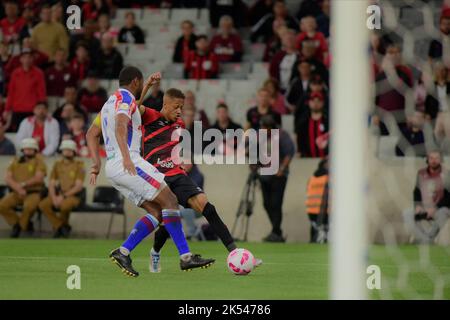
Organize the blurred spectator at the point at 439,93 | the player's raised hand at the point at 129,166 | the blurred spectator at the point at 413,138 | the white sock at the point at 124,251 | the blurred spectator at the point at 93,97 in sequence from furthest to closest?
the blurred spectator at the point at 93,97 → the blurred spectator at the point at 413,138 → the blurred spectator at the point at 439,93 → the white sock at the point at 124,251 → the player's raised hand at the point at 129,166

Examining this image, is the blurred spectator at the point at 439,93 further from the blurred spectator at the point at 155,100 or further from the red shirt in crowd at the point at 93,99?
the red shirt in crowd at the point at 93,99

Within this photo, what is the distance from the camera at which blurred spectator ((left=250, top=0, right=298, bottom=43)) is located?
1978 cm

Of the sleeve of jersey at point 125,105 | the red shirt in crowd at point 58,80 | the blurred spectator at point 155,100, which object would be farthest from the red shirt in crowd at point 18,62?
the sleeve of jersey at point 125,105

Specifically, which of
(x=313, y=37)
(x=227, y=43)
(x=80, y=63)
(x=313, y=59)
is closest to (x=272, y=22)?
(x=227, y=43)

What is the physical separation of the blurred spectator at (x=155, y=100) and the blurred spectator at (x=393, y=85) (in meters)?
3.96

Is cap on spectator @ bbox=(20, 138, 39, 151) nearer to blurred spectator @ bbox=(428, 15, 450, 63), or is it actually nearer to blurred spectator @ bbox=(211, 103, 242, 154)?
blurred spectator @ bbox=(211, 103, 242, 154)

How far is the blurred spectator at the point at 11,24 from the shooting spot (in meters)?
21.2

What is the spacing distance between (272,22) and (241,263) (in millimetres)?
10594

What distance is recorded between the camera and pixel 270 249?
592 inches

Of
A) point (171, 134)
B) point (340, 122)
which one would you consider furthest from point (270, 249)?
point (340, 122)

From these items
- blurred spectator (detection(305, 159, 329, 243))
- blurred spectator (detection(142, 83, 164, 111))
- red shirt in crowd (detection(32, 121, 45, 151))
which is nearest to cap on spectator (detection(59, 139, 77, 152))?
red shirt in crowd (detection(32, 121, 45, 151))

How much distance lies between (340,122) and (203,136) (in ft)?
39.4

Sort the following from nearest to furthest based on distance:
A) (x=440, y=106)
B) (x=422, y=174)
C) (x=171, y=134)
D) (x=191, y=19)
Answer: (x=171, y=134) → (x=440, y=106) → (x=422, y=174) → (x=191, y=19)

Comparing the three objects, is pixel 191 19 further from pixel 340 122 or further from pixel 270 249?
pixel 340 122
